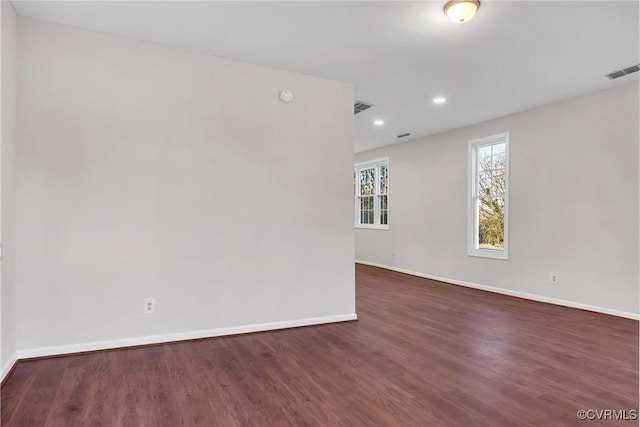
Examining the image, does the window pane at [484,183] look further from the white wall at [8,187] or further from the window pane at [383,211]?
the white wall at [8,187]

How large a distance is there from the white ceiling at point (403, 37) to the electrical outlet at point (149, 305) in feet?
7.42

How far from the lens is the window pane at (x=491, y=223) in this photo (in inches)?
225

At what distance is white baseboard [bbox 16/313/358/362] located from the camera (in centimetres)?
293

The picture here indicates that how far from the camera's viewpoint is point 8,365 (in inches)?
104

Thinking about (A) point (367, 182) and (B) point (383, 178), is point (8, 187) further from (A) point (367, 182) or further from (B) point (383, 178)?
(A) point (367, 182)

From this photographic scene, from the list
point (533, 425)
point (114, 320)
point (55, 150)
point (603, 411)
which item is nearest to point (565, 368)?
point (603, 411)

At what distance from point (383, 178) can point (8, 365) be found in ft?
22.6

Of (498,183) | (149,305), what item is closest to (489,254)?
(498,183)

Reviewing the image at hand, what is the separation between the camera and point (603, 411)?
7.14ft

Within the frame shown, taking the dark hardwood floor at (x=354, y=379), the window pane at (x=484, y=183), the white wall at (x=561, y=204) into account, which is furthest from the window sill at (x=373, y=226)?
the dark hardwood floor at (x=354, y=379)

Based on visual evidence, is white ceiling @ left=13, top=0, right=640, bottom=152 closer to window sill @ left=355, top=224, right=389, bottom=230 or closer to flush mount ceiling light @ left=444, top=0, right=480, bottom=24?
flush mount ceiling light @ left=444, top=0, right=480, bottom=24

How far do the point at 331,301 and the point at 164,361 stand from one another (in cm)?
179

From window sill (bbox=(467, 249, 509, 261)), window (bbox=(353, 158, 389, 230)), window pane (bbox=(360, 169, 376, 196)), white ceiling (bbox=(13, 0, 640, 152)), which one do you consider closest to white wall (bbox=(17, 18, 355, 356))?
white ceiling (bbox=(13, 0, 640, 152))

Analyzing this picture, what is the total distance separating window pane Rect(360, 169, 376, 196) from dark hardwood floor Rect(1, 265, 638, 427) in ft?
16.1
